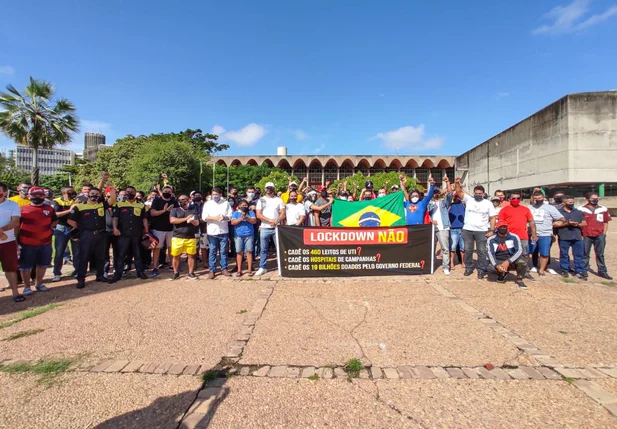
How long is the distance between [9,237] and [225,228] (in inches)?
136

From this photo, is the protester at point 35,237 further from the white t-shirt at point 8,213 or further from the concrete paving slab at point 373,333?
the concrete paving slab at point 373,333

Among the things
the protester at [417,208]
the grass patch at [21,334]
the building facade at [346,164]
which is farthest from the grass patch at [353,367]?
the building facade at [346,164]

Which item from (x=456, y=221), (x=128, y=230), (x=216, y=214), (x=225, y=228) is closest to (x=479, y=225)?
(x=456, y=221)

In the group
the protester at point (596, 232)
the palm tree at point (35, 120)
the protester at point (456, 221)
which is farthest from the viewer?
Answer: the palm tree at point (35, 120)

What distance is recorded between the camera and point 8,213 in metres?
5.01

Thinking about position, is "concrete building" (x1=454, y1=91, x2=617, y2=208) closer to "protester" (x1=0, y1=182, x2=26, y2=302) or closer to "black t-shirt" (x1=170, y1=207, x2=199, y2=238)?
"black t-shirt" (x1=170, y1=207, x2=199, y2=238)

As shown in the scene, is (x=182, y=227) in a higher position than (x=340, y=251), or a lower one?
higher

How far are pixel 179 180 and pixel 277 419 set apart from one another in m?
31.3

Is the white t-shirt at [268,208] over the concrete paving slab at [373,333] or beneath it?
over

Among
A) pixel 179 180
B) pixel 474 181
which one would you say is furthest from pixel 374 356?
pixel 474 181

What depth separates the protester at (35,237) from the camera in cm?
546

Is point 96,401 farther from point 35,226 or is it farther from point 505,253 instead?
point 505,253

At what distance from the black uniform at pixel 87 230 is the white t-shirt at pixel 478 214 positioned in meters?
7.49

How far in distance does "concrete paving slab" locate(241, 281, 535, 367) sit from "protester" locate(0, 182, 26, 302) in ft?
13.8
